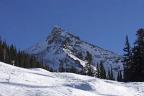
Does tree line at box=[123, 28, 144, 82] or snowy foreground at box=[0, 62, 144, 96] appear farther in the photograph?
tree line at box=[123, 28, 144, 82]

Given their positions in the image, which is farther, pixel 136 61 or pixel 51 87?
pixel 136 61

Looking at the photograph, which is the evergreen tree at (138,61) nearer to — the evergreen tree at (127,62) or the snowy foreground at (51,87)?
the evergreen tree at (127,62)

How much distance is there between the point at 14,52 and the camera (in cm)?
14662

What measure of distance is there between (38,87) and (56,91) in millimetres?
1140

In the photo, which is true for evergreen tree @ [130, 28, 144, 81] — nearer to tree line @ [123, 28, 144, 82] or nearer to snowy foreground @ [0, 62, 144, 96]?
tree line @ [123, 28, 144, 82]

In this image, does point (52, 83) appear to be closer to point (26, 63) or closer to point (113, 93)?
point (113, 93)

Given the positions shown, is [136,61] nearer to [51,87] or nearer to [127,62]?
[127,62]

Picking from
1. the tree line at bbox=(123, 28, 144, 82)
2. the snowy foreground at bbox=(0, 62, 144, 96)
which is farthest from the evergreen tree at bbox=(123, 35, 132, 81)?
the snowy foreground at bbox=(0, 62, 144, 96)

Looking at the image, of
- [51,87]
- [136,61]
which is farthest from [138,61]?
[51,87]

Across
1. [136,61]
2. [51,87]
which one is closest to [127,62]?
[136,61]

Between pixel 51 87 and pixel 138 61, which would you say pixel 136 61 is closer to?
pixel 138 61

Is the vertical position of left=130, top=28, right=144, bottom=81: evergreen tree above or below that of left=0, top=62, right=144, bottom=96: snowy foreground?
above

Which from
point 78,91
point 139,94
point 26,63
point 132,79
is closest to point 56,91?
point 78,91

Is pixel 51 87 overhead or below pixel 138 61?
below
